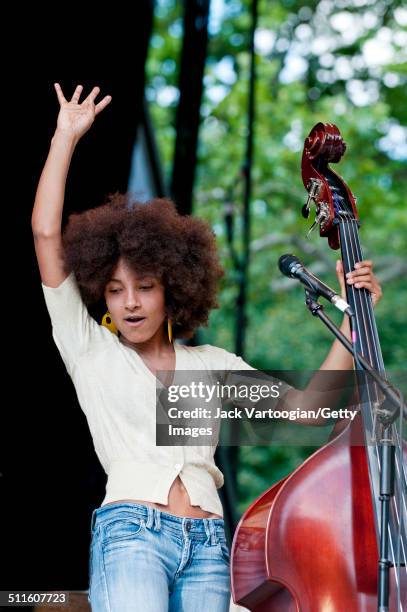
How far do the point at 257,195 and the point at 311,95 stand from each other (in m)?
1.22

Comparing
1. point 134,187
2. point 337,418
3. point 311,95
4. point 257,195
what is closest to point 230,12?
point 311,95

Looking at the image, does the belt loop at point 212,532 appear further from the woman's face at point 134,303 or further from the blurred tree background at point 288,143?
the blurred tree background at point 288,143

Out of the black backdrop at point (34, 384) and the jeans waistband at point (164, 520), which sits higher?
the black backdrop at point (34, 384)

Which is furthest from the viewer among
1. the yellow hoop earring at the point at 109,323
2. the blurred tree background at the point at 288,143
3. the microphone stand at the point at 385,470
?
the blurred tree background at the point at 288,143

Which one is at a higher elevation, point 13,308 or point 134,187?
point 134,187

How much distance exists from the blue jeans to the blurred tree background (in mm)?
7704

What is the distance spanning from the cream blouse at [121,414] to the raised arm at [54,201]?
0.16 ft

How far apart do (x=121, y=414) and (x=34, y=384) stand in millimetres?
842

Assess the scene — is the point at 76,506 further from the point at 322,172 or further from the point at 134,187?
the point at 134,187

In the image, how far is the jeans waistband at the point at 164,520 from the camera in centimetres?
202

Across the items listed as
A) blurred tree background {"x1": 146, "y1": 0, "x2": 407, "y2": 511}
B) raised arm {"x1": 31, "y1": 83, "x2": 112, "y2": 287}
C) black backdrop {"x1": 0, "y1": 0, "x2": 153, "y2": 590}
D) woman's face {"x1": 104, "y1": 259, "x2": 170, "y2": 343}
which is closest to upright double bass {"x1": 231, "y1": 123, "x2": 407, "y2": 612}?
woman's face {"x1": 104, "y1": 259, "x2": 170, "y2": 343}

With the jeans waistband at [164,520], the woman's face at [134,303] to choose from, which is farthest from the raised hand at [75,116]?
the jeans waistband at [164,520]

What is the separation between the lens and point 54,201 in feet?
7.30

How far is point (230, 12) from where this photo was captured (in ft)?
33.4
